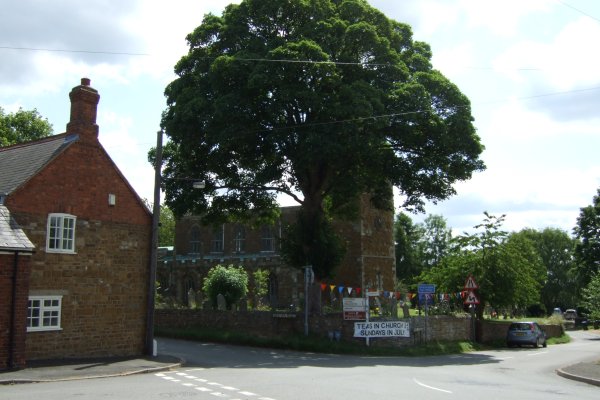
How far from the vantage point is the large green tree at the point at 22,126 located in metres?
48.1

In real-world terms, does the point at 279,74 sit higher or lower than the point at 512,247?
higher

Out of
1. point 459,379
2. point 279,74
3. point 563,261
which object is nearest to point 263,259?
point 279,74

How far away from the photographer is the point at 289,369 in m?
18.3

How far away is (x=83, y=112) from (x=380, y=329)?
49.6 feet

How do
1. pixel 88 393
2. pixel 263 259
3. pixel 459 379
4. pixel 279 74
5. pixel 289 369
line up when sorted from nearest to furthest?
pixel 88 393
pixel 459 379
pixel 289 369
pixel 279 74
pixel 263 259

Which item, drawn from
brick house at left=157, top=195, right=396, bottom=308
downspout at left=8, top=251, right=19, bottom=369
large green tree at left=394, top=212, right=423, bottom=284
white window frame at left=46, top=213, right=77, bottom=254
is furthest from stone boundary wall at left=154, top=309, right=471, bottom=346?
large green tree at left=394, top=212, right=423, bottom=284

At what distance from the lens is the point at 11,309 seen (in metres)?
17.1

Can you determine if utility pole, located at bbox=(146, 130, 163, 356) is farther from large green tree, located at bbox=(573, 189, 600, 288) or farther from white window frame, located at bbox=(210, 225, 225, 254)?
large green tree, located at bbox=(573, 189, 600, 288)

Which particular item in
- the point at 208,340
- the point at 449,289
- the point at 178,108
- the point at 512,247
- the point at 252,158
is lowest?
the point at 208,340

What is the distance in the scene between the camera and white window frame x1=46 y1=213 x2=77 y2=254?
19.4 metres

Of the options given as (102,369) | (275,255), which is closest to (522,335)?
(275,255)

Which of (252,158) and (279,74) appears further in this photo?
(252,158)

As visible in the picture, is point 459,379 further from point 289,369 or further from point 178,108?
point 178,108

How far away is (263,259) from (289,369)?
29900 millimetres
